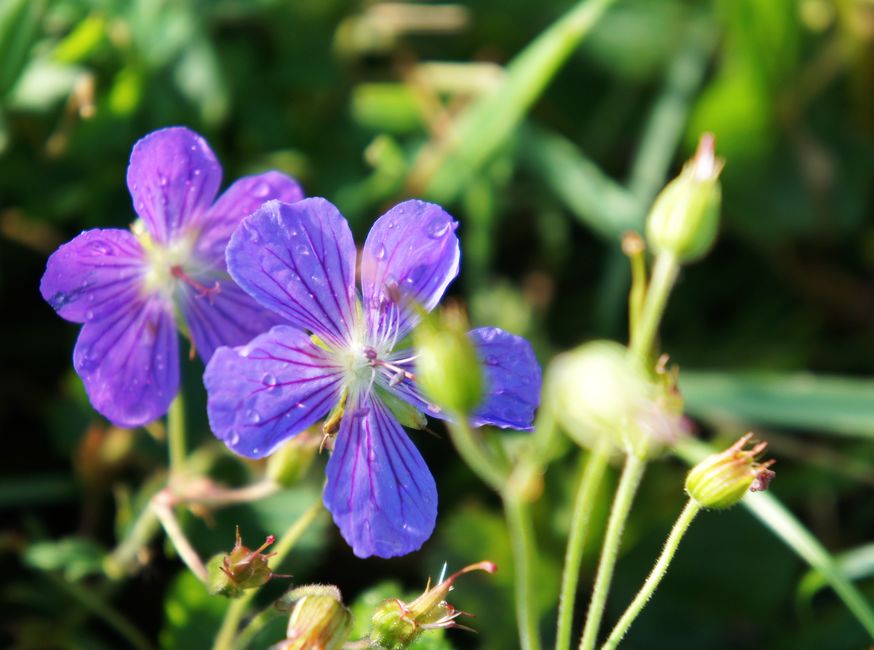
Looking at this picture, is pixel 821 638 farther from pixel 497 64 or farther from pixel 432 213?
pixel 497 64

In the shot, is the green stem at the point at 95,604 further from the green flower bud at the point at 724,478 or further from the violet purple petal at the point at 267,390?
the green flower bud at the point at 724,478

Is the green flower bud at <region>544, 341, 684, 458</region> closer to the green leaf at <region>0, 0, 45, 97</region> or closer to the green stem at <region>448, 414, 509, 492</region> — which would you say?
the green stem at <region>448, 414, 509, 492</region>

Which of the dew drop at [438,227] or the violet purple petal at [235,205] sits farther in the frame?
the violet purple petal at [235,205]

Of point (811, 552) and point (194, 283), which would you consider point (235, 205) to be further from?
point (811, 552)

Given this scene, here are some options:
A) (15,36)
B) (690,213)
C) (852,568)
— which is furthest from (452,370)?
(15,36)

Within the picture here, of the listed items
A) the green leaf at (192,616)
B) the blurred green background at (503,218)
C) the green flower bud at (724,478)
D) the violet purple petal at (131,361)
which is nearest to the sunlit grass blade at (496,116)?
the blurred green background at (503,218)

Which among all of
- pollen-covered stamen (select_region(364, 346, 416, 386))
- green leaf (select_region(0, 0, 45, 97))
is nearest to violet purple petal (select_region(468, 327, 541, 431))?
pollen-covered stamen (select_region(364, 346, 416, 386))
